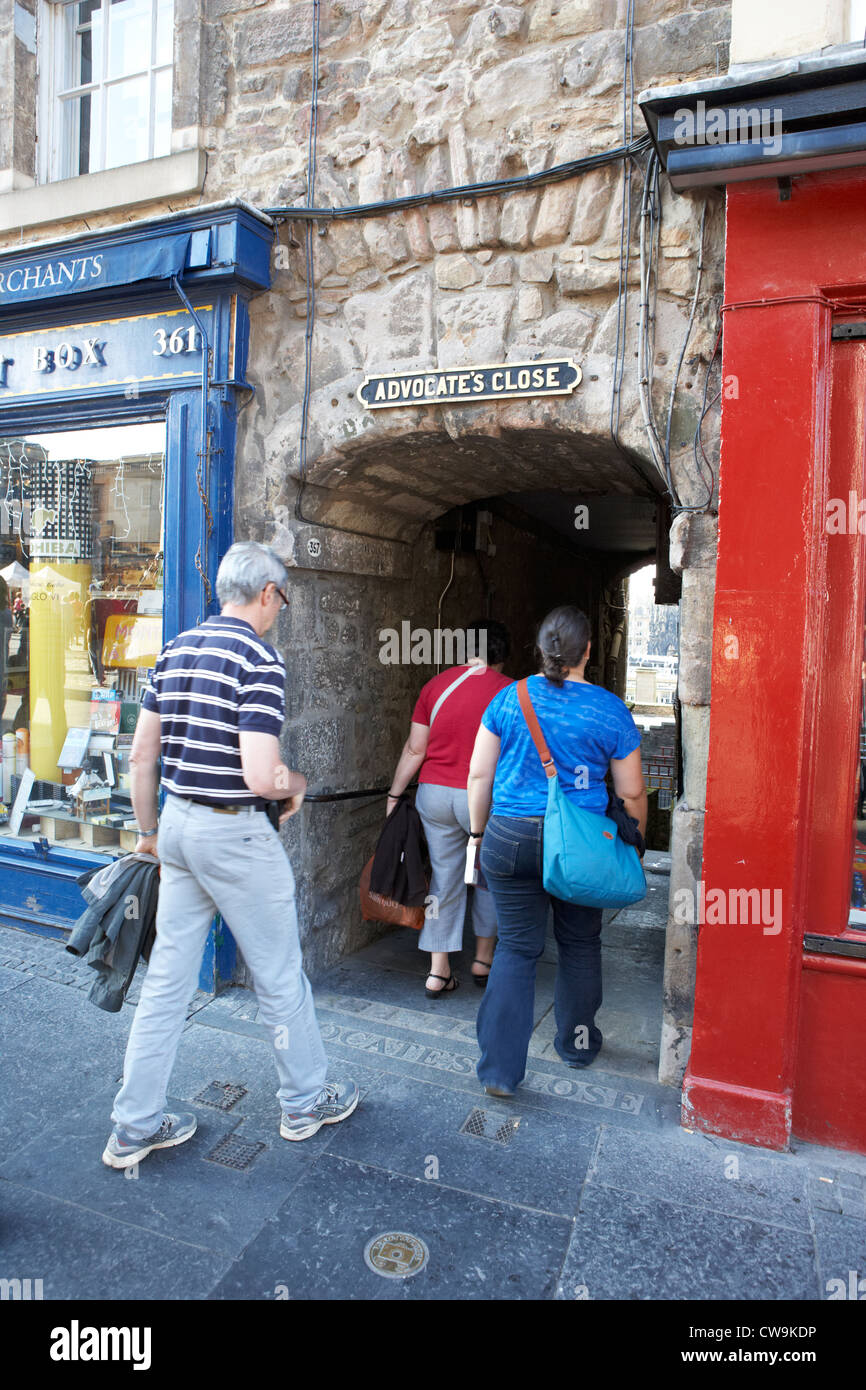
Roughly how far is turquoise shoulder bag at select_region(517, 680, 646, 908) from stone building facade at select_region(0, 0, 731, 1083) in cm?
31

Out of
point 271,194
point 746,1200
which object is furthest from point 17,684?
point 746,1200

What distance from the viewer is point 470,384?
3.69 m

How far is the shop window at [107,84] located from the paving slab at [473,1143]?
462cm

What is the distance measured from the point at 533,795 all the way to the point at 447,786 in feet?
3.61

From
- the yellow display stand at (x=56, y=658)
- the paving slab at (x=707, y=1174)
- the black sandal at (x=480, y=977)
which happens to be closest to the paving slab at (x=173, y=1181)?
the paving slab at (x=707, y=1174)

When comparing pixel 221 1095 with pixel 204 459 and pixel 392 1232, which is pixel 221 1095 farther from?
pixel 204 459

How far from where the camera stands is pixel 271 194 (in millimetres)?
4129

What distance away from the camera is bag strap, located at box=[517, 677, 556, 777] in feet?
10.6

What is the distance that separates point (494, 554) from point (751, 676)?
408 centimetres

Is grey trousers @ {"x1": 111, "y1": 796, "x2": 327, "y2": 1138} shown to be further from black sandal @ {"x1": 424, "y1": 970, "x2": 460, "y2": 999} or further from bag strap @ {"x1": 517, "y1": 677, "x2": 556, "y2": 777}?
black sandal @ {"x1": 424, "y1": 970, "x2": 460, "y2": 999}

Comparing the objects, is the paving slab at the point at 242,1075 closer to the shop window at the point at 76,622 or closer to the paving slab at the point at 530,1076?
the paving slab at the point at 530,1076

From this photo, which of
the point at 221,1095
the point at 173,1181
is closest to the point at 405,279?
the point at 221,1095

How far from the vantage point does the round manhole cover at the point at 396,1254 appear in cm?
244
